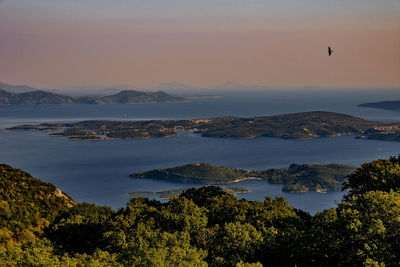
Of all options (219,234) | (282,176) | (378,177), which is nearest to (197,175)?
(282,176)

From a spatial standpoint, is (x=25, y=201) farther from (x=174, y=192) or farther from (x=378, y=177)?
(x=174, y=192)

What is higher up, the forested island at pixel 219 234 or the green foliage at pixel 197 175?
the forested island at pixel 219 234

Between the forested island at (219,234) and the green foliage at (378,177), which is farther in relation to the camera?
the green foliage at (378,177)

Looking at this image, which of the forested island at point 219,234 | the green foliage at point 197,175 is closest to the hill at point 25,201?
the forested island at point 219,234

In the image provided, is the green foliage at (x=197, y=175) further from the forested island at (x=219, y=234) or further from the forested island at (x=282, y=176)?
the forested island at (x=219, y=234)

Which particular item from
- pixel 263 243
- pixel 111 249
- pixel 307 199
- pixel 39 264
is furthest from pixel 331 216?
pixel 307 199

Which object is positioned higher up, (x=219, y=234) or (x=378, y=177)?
(x=378, y=177)
